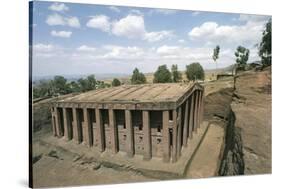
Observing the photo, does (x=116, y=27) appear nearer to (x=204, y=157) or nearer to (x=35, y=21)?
(x=35, y=21)

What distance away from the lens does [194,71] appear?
498cm

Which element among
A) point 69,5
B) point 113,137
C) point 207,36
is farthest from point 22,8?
point 207,36

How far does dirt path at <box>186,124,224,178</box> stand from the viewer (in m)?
4.96

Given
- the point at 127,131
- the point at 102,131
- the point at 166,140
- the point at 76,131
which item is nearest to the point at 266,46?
the point at 166,140

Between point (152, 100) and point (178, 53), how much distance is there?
701 mm

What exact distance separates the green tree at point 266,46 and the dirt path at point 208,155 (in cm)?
107

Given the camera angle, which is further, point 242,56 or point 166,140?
point 242,56

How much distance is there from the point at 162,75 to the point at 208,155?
46.7 inches

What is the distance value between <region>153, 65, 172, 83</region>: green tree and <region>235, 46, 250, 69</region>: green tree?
38.0 inches

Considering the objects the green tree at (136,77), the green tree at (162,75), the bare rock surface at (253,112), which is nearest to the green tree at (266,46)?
the bare rock surface at (253,112)

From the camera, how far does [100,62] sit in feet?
15.2

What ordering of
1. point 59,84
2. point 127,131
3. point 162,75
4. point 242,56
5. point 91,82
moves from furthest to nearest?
point 242,56 → point 162,75 → point 127,131 → point 91,82 → point 59,84

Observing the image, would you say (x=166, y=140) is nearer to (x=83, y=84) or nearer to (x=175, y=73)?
(x=175, y=73)

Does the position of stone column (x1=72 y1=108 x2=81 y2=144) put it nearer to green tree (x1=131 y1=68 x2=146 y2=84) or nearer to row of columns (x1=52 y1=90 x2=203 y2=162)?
row of columns (x1=52 y1=90 x2=203 y2=162)
